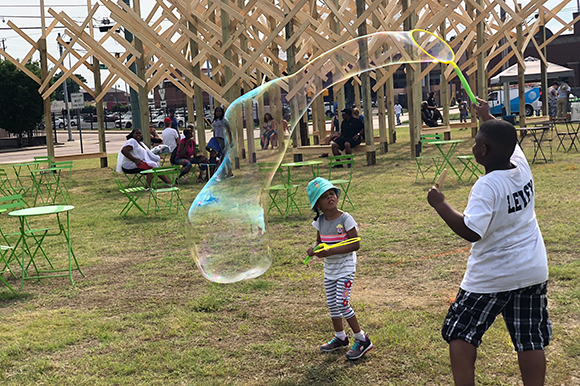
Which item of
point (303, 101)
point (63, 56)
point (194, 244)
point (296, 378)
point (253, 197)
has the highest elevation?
point (63, 56)

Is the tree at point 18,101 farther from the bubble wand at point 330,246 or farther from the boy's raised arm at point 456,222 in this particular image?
the boy's raised arm at point 456,222

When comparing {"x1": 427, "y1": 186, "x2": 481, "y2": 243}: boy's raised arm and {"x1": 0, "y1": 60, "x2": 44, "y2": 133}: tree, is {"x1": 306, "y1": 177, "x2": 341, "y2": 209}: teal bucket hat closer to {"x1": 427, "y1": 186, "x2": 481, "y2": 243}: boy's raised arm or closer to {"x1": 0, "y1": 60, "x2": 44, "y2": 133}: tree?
{"x1": 427, "y1": 186, "x2": 481, "y2": 243}: boy's raised arm

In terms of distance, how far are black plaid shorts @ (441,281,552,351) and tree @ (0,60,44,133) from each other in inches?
1548

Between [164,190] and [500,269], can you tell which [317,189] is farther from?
[164,190]

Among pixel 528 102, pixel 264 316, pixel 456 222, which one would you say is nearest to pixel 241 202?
pixel 264 316

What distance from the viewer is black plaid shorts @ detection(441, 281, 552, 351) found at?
10.2 feet

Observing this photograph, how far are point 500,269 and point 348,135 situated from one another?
13225 mm

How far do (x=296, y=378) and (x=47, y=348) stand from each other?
221cm

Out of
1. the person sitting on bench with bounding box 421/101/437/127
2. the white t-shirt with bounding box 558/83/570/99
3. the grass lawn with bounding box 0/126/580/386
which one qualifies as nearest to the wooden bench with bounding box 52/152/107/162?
the grass lawn with bounding box 0/126/580/386

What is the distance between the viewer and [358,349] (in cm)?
432

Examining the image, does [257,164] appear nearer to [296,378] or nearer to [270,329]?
[270,329]

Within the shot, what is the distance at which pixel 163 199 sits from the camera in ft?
42.5

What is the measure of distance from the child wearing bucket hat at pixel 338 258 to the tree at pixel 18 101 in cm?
3788

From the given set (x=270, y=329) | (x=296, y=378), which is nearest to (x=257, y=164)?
(x=270, y=329)
